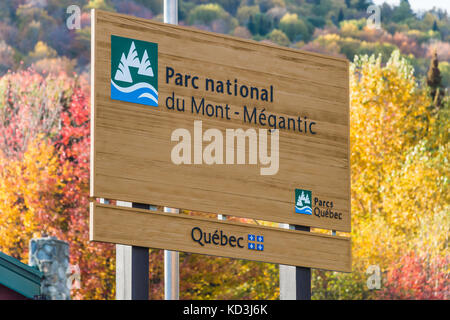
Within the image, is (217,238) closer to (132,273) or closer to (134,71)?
(132,273)

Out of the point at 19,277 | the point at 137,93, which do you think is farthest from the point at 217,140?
the point at 19,277

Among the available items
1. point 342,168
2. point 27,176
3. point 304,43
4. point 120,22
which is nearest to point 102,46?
point 120,22

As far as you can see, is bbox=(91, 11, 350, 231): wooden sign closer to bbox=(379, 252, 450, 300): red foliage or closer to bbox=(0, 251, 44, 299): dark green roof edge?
bbox=(0, 251, 44, 299): dark green roof edge

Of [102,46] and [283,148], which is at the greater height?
[102,46]

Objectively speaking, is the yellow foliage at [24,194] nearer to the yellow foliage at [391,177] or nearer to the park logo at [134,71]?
the yellow foliage at [391,177]

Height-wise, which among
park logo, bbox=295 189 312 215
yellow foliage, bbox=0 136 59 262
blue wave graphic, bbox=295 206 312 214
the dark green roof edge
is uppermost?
yellow foliage, bbox=0 136 59 262

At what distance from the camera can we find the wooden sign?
10.6 metres

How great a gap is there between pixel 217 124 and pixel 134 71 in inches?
47.9

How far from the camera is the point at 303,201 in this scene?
1202cm

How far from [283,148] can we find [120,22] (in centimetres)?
257

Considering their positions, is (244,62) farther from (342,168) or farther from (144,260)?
(144,260)

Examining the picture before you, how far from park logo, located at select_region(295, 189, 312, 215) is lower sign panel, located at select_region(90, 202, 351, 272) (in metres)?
0.31

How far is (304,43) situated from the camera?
62.8 m

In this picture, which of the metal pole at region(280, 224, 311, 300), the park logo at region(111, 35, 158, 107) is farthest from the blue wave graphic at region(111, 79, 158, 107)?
the metal pole at region(280, 224, 311, 300)
